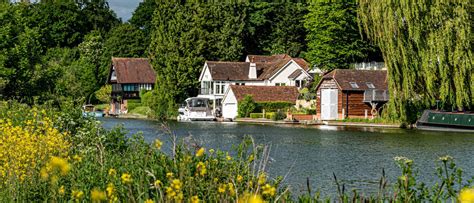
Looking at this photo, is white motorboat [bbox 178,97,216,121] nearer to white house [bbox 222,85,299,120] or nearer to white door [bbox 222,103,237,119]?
white door [bbox 222,103,237,119]

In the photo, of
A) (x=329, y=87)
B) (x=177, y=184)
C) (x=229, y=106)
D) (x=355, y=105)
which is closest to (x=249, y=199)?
(x=177, y=184)

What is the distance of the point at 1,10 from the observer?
32.6 m

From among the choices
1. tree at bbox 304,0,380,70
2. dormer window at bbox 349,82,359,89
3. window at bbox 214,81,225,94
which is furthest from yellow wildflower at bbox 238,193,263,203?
window at bbox 214,81,225,94

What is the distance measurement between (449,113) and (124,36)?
58959 millimetres

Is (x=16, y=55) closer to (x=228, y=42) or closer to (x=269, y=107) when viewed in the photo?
(x=269, y=107)

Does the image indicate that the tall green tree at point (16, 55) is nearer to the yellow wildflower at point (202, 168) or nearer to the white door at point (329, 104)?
the yellow wildflower at point (202, 168)

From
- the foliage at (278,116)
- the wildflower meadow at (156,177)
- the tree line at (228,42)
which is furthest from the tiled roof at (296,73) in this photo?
the wildflower meadow at (156,177)

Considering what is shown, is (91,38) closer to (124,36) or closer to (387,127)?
(124,36)

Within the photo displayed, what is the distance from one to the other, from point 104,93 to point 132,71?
17.6 feet

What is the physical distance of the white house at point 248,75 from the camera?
72438mm

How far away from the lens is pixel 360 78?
185 ft

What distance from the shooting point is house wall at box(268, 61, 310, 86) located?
72.8 metres

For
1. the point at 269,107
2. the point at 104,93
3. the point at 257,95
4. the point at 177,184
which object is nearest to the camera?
the point at 177,184

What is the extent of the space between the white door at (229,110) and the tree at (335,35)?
7.47 m
